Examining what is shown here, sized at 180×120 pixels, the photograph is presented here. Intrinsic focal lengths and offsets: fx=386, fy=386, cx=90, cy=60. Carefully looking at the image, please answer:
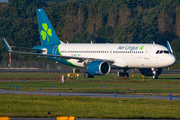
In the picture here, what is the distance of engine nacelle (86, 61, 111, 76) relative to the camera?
2109 inches

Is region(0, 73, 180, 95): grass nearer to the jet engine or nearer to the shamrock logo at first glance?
the jet engine

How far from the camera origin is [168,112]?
24.1m

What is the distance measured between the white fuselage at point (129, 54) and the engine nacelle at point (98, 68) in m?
1.78

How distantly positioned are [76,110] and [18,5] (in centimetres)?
17485

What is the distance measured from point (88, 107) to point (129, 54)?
2963 cm

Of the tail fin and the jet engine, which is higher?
the tail fin

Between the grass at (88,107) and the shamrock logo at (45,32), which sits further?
the shamrock logo at (45,32)

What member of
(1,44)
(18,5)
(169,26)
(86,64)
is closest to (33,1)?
(18,5)

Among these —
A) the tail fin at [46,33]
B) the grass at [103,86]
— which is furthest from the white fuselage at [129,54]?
the tail fin at [46,33]

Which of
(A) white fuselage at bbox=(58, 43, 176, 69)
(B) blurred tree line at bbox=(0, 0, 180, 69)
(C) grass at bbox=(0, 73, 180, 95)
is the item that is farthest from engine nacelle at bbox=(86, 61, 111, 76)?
(B) blurred tree line at bbox=(0, 0, 180, 69)

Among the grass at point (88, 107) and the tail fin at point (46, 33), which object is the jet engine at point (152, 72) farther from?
the grass at point (88, 107)

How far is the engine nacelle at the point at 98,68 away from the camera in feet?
176

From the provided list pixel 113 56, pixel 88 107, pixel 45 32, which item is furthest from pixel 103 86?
pixel 45 32

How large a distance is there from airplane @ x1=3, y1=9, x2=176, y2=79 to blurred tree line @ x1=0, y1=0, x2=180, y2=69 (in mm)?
55308
